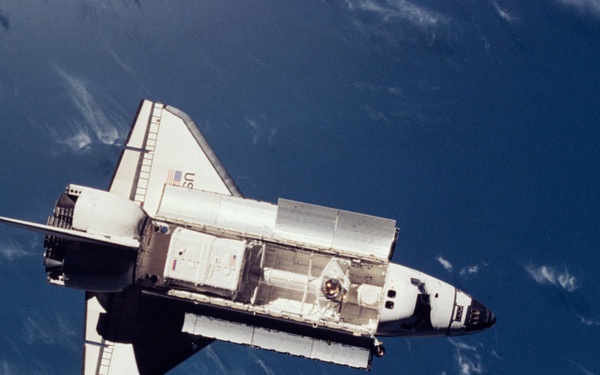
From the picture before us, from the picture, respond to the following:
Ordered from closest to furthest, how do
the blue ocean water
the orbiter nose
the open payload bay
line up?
the open payload bay → the orbiter nose → the blue ocean water

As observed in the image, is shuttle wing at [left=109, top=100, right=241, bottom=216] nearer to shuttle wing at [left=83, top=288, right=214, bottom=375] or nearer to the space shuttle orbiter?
the space shuttle orbiter

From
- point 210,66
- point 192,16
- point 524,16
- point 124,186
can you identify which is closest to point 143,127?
point 124,186

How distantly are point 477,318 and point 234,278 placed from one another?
44.1 feet

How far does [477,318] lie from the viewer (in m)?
32.1

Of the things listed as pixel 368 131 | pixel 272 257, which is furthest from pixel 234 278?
pixel 368 131

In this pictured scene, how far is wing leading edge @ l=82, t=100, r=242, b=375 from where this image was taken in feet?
112

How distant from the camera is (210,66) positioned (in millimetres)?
44688

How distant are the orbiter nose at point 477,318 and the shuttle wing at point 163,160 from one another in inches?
589

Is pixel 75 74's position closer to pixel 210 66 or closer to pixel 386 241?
pixel 210 66

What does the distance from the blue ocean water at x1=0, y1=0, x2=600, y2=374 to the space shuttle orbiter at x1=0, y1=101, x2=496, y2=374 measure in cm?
989

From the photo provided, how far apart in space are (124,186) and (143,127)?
3.80m

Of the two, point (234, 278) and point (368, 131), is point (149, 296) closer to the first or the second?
point (234, 278)

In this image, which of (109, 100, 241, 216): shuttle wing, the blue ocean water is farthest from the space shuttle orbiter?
the blue ocean water

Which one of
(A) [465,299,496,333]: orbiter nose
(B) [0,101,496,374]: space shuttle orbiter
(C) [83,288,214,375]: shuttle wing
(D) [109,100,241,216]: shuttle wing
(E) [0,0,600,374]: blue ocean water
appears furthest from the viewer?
(E) [0,0,600,374]: blue ocean water
